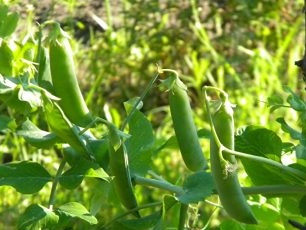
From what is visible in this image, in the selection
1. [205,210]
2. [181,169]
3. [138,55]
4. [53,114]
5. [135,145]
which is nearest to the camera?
[53,114]

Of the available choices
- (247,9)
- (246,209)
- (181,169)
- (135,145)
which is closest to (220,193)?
(246,209)

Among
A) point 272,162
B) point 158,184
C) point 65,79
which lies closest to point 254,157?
point 272,162

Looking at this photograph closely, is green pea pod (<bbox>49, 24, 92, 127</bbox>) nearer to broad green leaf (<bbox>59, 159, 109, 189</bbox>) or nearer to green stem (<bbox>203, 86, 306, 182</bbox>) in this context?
broad green leaf (<bbox>59, 159, 109, 189</bbox>)

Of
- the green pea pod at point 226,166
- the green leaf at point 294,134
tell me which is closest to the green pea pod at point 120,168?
the green pea pod at point 226,166

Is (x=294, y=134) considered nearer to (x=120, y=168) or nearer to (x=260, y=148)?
(x=260, y=148)

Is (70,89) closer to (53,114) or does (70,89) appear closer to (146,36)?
(53,114)

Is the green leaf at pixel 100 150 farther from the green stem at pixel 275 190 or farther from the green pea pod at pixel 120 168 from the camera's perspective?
the green stem at pixel 275 190
